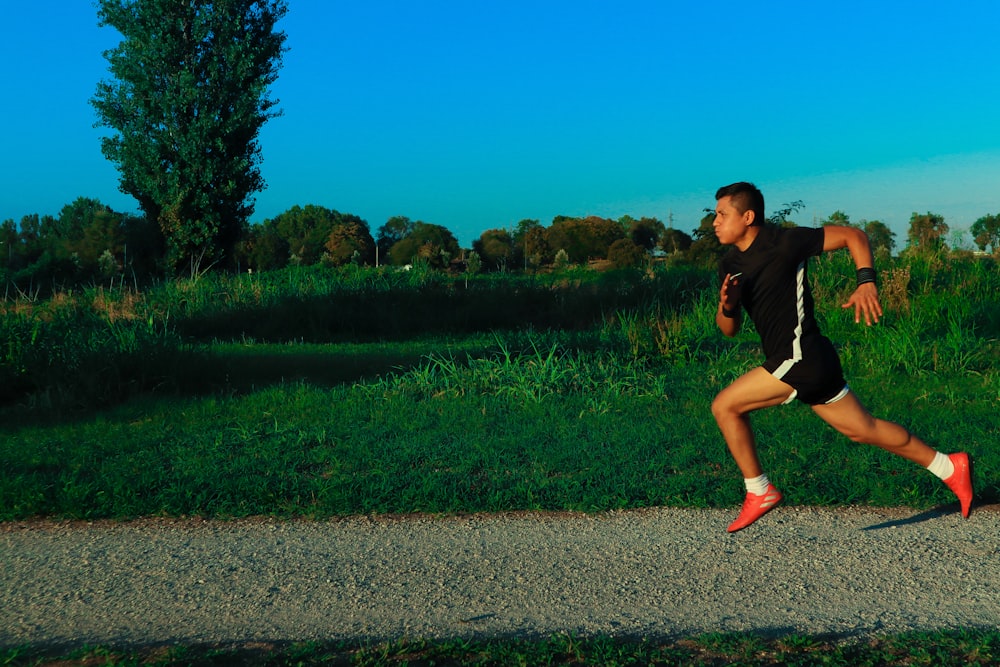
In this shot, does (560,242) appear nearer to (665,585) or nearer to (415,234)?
(415,234)

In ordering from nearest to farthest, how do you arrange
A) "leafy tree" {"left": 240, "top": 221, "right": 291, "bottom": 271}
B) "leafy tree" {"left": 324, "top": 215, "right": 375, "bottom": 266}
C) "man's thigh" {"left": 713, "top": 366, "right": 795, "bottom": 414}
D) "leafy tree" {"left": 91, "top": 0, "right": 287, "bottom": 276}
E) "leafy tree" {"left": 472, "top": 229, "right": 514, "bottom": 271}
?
"man's thigh" {"left": 713, "top": 366, "right": 795, "bottom": 414} < "leafy tree" {"left": 91, "top": 0, "right": 287, "bottom": 276} < "leafy tree" {"left": 472, "top": 229, "right": 514, "bottom": 271} < "leafy tree" {"left": 240, "top": 221, "right": 291, "bottom": 271} < "leafy tree" {"left": 324, "top": 215, "right": 375, "bottom": 266}

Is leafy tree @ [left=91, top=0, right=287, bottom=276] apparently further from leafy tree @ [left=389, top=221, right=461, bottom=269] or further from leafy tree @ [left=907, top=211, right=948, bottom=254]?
leafy tree @ [left=907, top=211, right=948, bottom=254]

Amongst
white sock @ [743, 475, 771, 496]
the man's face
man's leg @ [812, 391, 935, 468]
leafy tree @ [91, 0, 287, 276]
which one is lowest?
white sock @ [743, 475, 771, 496]

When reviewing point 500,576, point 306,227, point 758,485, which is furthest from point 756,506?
point 306,227

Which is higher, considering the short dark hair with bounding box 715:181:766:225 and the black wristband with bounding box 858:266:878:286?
the short dark hair with bounding box 715:181:766:225

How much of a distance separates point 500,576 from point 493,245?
121 ft

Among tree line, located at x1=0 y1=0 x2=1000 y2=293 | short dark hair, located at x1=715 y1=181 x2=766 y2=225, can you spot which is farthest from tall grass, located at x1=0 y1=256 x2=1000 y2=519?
tree line, located at x1=0 y1=0 x2=1000 y2=293

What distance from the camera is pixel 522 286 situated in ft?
64.6

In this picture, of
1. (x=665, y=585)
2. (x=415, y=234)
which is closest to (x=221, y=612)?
(x=665, y=585)

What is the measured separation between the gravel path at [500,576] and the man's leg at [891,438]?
37 centimetres

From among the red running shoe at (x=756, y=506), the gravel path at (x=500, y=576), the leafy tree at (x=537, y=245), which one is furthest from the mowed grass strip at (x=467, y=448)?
the leafy tree at (x=537, y=245)

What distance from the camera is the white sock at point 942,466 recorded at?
5055 millimetres

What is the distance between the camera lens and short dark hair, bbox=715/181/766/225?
4.82m

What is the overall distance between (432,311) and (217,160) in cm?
1504
